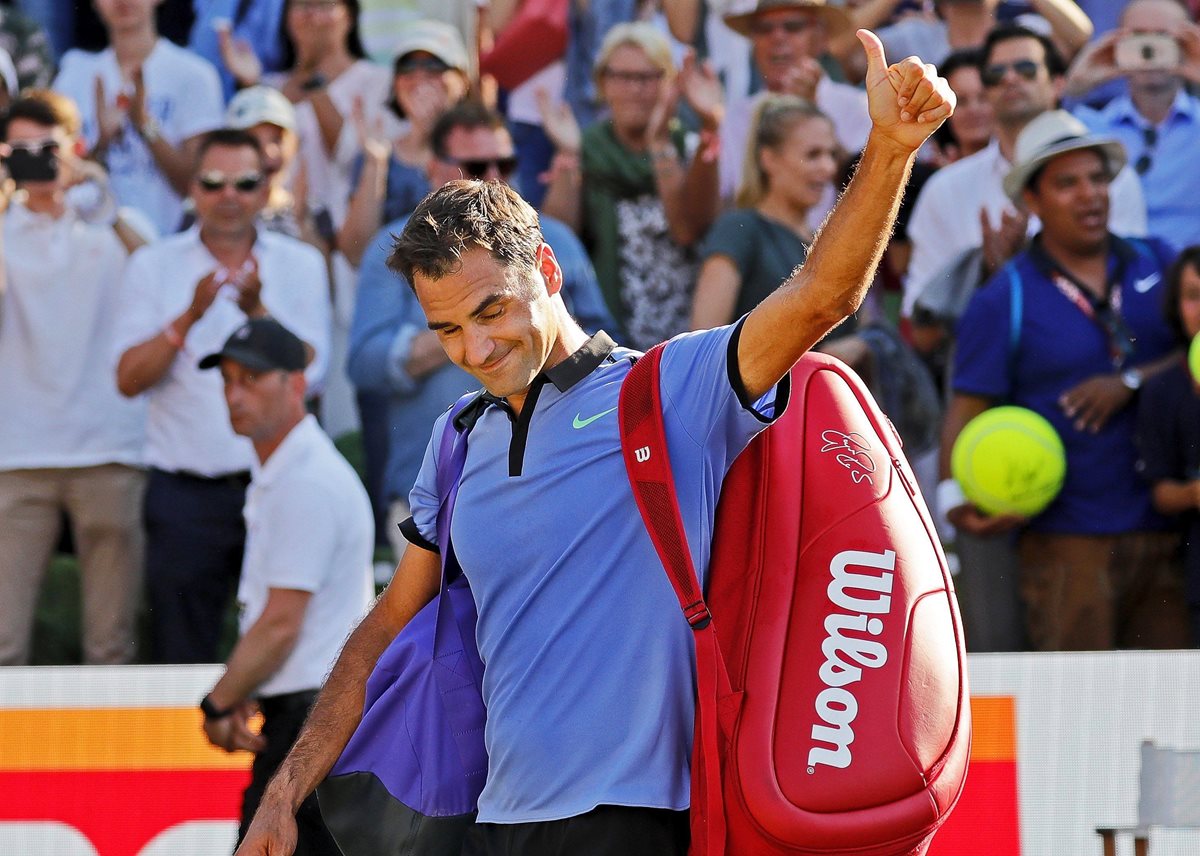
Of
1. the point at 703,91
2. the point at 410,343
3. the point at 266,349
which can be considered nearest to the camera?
the point at 266,349

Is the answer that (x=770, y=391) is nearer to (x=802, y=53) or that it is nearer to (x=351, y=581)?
(x=351, y=581)

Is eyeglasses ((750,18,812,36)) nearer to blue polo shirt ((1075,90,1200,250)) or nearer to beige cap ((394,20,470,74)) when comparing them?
blue polo shirt ((1075,90,1200,250))

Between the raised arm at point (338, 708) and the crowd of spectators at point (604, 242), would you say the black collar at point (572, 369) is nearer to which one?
the raised arm at point (338, 708)

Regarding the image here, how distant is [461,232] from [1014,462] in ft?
10.1

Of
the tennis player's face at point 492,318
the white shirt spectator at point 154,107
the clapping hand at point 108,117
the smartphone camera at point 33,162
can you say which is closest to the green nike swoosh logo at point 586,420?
the tennis player's face at point 492,318

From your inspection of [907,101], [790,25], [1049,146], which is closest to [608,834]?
[907,101]

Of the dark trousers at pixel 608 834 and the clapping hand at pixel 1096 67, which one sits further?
the clapping hand at pixel 1096 67

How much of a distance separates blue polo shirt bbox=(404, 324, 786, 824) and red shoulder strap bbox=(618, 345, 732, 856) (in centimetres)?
3

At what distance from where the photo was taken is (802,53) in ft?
22.4

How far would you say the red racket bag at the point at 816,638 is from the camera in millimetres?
2619

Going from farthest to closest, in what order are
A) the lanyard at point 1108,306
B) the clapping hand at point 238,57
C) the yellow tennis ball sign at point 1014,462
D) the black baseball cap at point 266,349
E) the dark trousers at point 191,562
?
1. the clapping hand at point 238,57
2. the dark trousers at point 191,562
3. the lanyard at point 1108,306
4. the yellow tennis ball sign at point 1014,462
5. the black baseball cap at point 266,349

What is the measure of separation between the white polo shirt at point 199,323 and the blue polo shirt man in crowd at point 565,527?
3.39m

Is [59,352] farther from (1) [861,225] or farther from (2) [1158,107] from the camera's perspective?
(1) [861,225]

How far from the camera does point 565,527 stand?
283 cm
